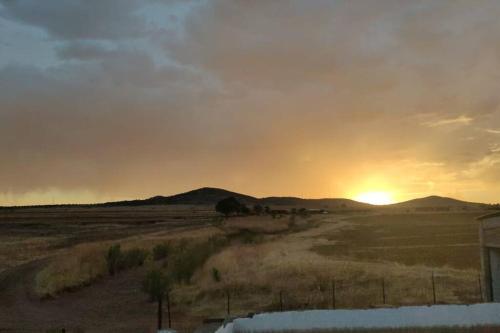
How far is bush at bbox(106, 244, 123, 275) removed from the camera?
39438mm

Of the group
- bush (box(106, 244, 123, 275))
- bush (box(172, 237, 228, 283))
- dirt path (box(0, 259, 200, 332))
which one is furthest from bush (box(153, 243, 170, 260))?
dirt path (box(0, 259, 200, 332))

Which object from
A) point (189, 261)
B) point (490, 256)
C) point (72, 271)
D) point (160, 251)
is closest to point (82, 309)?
point (72, 271)

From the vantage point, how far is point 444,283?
2850 centimetres

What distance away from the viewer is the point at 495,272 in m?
23.0

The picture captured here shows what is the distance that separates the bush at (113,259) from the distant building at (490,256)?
80.1 ft

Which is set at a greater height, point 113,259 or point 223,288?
point 113,259

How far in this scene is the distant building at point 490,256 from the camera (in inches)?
885

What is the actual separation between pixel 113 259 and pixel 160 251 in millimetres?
7602

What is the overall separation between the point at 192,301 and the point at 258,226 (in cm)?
6296

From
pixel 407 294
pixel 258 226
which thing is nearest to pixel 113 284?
pixel 407 294

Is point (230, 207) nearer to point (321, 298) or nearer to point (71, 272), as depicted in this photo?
point (71, 272)

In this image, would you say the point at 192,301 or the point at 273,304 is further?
the point at 192,301

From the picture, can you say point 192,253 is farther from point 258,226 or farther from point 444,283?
point 258,226

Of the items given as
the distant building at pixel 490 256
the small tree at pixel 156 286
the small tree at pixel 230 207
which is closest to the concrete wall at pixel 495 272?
the distant building at pixel 490 256
